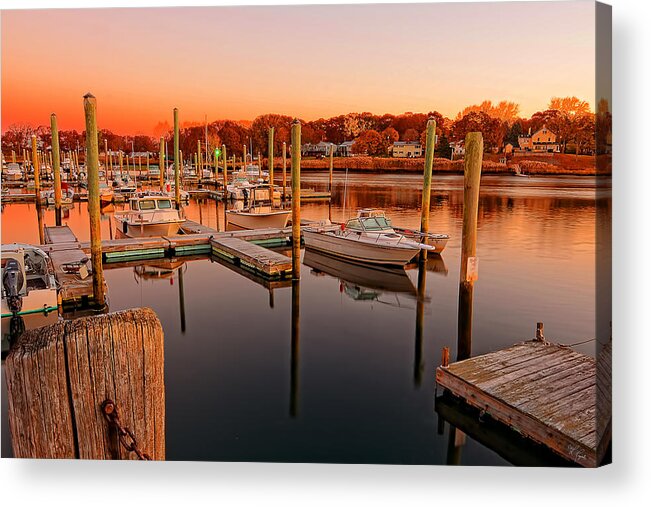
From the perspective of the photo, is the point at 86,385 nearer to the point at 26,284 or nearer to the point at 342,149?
the point at 26,284

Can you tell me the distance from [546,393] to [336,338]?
11.8 feet

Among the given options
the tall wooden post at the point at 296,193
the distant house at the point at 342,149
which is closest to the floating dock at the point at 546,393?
the tall wooden post at the point at 296,193

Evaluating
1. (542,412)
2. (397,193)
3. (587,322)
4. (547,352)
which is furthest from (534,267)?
(397,193)

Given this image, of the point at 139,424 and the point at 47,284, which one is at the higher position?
the point at 139,424

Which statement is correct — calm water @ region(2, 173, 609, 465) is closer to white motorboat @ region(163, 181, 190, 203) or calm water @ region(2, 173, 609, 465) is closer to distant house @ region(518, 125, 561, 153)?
distant house @ region(518, 125, 561, 153)

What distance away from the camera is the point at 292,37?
5090 mm

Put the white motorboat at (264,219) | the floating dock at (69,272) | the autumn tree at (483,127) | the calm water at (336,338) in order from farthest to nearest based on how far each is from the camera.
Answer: the white motorboat at (264,219) → the autumn tree at (483,127) → the floating dock at (69,272) → the calm water at (336,338)

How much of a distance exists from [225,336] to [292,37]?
178 inches

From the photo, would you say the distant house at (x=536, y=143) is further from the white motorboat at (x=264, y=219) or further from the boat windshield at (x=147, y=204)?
the boat windshield at (x=147, y=204)

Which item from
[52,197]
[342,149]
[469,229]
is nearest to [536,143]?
[342,149]

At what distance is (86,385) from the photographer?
55.6 inches

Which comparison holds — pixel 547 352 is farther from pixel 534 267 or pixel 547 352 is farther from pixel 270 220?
pixel 270 220

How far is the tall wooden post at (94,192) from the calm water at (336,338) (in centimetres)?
115

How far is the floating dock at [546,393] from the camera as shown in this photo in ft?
13.2
